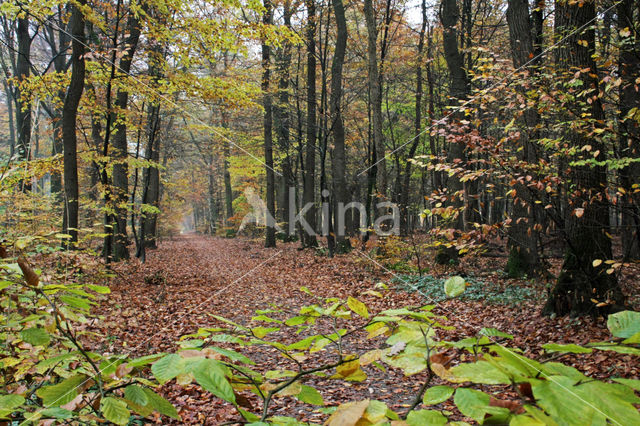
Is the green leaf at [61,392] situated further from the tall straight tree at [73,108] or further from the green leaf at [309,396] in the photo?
the tall straight tree at [73,108]

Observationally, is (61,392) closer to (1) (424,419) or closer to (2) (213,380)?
(2) (213,380)

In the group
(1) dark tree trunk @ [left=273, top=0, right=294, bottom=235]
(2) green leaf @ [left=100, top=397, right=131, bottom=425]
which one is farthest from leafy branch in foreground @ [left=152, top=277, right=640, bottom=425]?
(1) dark tree trunk @ [left=273, top=0, right=294, bottom=235]

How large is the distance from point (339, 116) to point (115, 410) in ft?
42.1

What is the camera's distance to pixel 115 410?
39.8 inches

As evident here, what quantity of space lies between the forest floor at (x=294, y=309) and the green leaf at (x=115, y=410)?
0.31 metres

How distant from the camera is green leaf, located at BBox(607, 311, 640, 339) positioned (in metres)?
0.82

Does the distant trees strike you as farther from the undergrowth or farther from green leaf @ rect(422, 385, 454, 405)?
green leaf @ rect(422, 385, 454, 405)

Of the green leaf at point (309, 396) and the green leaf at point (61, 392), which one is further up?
the green leaf at point (61, 392)

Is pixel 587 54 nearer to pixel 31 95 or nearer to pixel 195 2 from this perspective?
pixel 195 2

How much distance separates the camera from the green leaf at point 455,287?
3.81ft

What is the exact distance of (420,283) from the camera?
853 cm

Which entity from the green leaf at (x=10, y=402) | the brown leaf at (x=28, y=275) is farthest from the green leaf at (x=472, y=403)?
the brown leaf at (x=28, y=275)

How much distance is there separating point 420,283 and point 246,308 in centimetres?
405

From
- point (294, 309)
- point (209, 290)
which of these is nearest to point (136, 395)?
point (294, 309)
